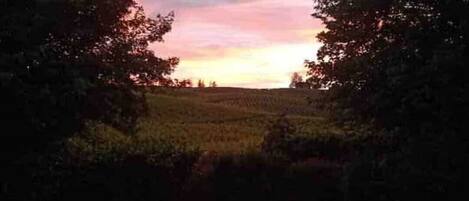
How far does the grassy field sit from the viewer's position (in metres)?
31.4

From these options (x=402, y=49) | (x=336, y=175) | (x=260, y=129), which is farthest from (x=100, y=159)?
(x=260, y=129)

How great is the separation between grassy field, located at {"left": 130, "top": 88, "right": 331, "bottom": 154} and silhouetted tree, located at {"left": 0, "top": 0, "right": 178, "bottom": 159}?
5.49ft

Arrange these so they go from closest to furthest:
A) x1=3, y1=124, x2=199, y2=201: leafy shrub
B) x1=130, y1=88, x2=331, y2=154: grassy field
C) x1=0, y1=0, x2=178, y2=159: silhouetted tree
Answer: x1=0, y1=0, x2=178, y2=159: silhouetted tree, x1=3, y1=124, x2=199, y2=201: leafy shrub, x1=130, y1=88, x2=331, y2=154: grassy field

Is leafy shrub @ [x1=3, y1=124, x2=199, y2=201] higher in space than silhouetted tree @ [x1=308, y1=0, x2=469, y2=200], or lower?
lower

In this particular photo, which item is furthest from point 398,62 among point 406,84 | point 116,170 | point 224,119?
point 224,119

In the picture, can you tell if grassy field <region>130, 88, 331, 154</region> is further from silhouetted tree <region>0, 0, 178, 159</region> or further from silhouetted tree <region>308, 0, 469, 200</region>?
silhouetted tree <region>308, 0, 469, 200</region>

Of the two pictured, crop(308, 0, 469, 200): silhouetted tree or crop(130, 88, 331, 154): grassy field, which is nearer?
crop(308, 0, 469, 200): silhouetted tree

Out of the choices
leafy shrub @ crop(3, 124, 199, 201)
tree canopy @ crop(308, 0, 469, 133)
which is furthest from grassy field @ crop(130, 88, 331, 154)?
tree canopy @ crop(308, 0, 469, 133)

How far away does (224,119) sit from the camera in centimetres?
5603

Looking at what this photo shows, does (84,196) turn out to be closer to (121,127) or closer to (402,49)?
(121,127)

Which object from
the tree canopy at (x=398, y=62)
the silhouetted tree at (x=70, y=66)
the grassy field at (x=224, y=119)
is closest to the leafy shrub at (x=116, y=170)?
the silhouetted tree at (x=70, y=66)

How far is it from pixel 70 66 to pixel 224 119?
39463mm

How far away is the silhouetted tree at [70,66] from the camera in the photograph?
1606cm

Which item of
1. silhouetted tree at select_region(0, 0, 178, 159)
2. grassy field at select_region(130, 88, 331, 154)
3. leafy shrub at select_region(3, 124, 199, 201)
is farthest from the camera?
grassy field at select_region(130, 88, 331, 154)
